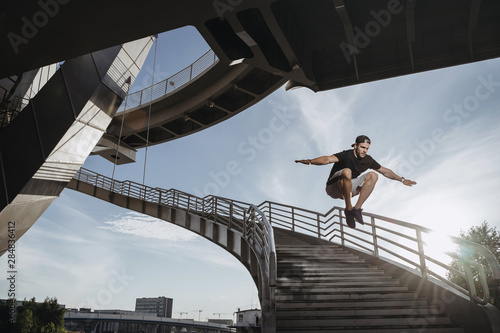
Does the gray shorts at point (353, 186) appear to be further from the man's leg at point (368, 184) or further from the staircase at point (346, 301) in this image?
the staircase at point (346, 301)

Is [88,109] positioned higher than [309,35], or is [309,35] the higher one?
[309,35]

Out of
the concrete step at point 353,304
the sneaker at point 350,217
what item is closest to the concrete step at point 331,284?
the concrete step at point 353,304

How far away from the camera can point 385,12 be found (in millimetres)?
8047

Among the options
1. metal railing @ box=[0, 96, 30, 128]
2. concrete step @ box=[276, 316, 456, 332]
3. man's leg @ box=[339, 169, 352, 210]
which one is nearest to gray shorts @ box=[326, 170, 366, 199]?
man's leg @ box=[339, 169, 352, 210]

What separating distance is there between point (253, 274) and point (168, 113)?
13.5 meters

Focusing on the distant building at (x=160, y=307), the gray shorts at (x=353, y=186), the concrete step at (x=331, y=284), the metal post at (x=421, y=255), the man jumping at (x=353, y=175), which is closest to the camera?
the metal post at (x=421, y=255)

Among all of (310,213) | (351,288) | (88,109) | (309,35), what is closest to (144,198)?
(88,109)

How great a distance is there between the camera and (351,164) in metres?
7.05

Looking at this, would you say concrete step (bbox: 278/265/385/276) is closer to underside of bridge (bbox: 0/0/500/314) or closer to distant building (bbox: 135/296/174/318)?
underside of bridge (bbox: 0/0/500/314)

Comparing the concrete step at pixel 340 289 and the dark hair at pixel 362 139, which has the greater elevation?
the dark hair at pixel 362 139

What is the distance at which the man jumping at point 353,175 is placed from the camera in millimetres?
6887

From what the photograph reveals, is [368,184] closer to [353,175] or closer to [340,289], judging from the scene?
[353,175]

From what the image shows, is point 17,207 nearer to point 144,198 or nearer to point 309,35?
point 309,35

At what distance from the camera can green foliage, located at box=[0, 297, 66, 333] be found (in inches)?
1287
